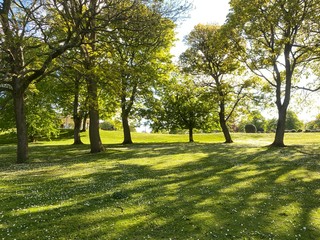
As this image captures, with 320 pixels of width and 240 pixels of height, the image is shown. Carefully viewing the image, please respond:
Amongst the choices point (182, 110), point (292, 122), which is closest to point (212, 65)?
point (182, 110)

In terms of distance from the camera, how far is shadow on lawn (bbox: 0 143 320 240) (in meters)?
8.40

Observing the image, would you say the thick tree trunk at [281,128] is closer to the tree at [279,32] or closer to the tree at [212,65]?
the tree at [279,32]

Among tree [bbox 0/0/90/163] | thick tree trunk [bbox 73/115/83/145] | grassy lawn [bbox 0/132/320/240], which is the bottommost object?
grassy lawn [bbox 0/132/320/240]

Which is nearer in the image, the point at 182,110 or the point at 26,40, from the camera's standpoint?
the point at 26,40

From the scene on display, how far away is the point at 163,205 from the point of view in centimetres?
1083

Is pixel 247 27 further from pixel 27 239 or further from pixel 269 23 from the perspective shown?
pixel 27 239

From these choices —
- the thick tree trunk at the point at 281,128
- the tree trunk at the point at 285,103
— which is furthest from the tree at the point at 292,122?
the thick tree trunk at the point at 281,128

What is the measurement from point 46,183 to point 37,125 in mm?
37471

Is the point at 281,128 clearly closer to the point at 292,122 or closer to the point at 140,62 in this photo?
the point at 140,62

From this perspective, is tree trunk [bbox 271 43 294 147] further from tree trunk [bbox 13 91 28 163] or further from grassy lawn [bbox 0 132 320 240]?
tree trunk [bbox 13 91 28 163]

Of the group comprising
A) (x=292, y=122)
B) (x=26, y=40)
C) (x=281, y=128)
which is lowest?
(x=281, y=128)

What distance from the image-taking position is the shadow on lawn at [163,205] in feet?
27.6

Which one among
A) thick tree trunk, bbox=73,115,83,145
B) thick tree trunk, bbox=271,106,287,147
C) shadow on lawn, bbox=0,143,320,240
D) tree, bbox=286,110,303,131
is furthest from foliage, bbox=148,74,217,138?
tree, bbox=286,110,303,131

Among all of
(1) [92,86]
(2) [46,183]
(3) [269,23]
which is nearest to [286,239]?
(2) [46,183]
